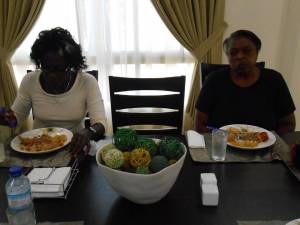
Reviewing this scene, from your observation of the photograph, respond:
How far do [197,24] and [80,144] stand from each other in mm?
1650

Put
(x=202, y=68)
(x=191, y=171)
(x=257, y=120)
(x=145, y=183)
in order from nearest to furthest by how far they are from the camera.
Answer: (x=145, y=183)
(x=191, y=171)
(x=257, y=120)
(x=202, y=68)

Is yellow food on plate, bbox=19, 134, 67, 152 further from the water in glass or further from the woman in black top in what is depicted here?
the woman in black top

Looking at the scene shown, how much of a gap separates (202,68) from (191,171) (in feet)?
3.39

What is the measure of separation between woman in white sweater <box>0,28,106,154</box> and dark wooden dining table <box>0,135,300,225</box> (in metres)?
0.60

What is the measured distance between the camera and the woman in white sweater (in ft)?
5.27

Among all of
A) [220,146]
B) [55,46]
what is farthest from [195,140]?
[55,46]

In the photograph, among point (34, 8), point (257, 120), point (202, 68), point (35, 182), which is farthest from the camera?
point (34, 8)

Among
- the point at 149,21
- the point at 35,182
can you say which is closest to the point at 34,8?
the point at 149,21

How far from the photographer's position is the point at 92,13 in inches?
98.9

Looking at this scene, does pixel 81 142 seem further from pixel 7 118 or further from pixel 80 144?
pixel 7 118

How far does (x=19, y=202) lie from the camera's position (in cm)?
81

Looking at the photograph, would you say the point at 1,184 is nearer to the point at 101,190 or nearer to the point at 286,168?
the point at 101,190

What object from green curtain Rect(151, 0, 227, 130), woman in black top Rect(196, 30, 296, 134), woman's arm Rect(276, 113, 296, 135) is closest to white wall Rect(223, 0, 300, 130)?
green curtain Rect(151, 0, 227, 130)

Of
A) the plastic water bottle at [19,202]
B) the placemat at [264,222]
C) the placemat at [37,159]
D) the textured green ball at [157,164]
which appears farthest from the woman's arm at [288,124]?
the plastic water bottle at [19,202]
